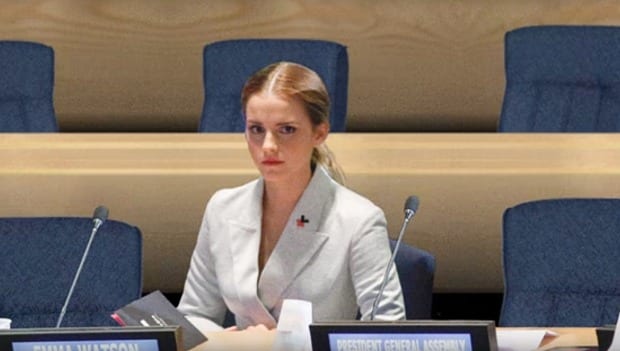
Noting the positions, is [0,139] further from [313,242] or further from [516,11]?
[516,11]

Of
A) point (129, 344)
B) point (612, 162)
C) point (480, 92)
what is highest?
point (480, 92)

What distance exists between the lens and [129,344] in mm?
1573

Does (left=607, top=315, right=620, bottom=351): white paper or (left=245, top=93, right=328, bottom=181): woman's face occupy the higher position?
(left=245, top=93, right=328, bottom=181): woman's face

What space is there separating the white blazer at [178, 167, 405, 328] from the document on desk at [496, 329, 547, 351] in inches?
14.7

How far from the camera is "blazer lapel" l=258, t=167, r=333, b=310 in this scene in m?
2.11

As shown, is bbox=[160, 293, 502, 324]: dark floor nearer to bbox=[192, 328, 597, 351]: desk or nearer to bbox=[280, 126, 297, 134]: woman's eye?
bbox=[280, 126, 297, 134]: woman's eye

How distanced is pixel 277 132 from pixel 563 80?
1314 millimetres

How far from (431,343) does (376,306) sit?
1.43 feet

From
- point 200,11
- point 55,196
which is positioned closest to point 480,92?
point 200,11

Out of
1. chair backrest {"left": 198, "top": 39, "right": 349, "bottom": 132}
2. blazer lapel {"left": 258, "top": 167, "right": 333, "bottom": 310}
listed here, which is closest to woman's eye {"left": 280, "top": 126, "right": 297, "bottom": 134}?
blazer lapel {"left": 258, "top": 167, "right": 333, "bottom": 310}

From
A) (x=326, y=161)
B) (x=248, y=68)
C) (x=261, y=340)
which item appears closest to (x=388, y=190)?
(x=326, y=161)

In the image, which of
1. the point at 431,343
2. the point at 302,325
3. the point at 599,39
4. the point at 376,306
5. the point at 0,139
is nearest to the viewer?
the point at 431,343

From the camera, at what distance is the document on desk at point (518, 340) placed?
1.66 meters

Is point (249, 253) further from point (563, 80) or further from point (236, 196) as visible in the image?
point (563, 80)
